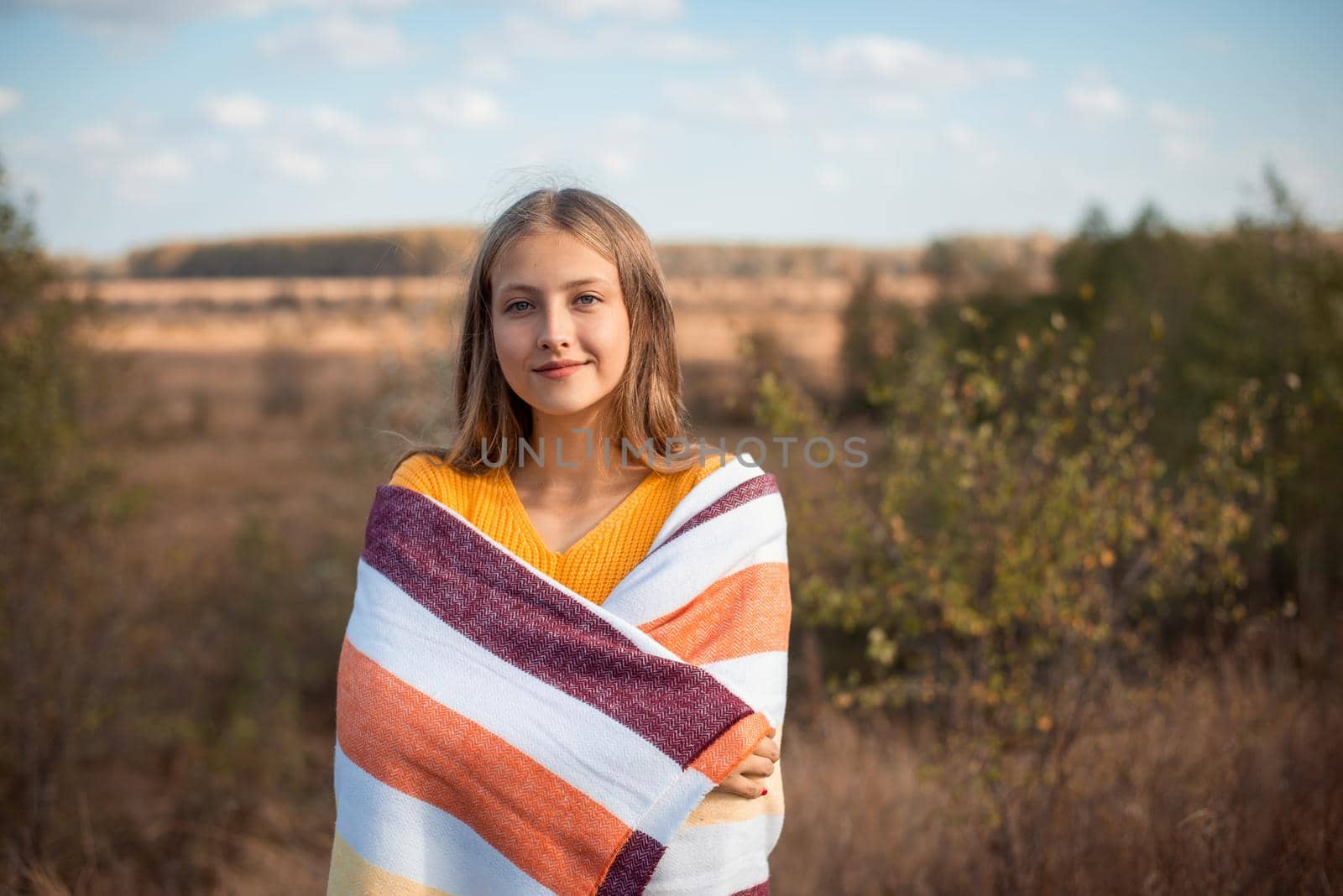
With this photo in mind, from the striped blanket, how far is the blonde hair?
0.75 ft

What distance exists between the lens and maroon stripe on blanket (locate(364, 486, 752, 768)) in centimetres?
158

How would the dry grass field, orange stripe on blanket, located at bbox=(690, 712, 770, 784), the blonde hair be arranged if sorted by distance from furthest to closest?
the dry grass field → the blonde hair → orange stripe on blanket, located at bbox=(690, 712, 770, 784)

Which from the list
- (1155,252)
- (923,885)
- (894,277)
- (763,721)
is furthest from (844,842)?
(894,277)

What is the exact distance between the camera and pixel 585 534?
181 cm

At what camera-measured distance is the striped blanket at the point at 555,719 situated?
62.6 inches

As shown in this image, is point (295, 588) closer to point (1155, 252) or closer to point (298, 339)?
point (1155, 252)

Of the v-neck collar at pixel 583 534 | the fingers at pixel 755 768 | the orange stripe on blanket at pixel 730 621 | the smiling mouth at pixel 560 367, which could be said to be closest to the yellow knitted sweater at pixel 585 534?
the v-neck collar at pixel 583 534

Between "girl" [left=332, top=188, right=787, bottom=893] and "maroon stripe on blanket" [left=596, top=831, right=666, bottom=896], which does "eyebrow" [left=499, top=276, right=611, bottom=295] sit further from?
"maroon stripe on blanket" [left=596, top=831, right=666, bottom=896]

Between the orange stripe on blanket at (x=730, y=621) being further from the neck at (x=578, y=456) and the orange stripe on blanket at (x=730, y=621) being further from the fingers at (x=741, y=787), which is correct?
the neck at (x=578, y=456)

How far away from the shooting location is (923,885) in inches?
→ 126

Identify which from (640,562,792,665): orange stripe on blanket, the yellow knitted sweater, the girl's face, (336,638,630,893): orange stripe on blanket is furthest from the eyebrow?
(336,638,630,893): orange stripe on blanket

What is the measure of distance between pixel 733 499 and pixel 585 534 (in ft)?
0.94

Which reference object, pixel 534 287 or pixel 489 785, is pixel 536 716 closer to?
pixel 489 785

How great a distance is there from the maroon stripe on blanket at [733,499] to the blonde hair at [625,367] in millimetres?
118
